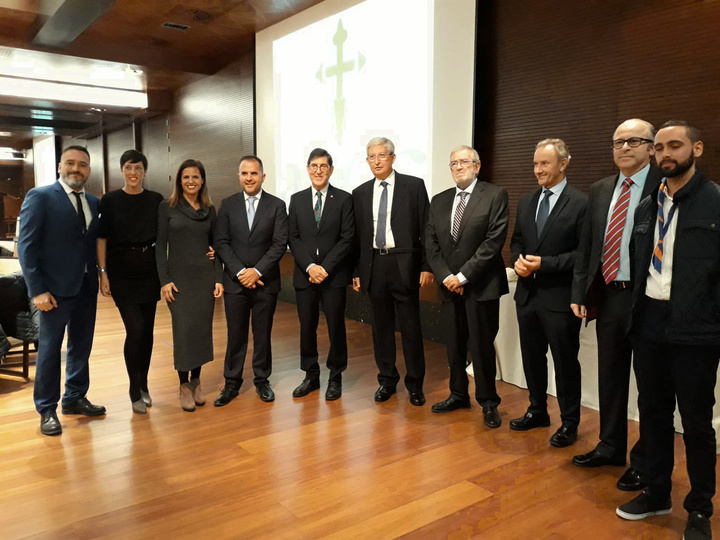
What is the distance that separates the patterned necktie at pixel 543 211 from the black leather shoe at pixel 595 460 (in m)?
1.20

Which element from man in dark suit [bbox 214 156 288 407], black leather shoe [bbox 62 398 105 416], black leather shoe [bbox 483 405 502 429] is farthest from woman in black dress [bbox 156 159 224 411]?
black leather shoe [bbox 483 405 502 429]

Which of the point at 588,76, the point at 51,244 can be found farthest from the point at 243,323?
the point at 588,76

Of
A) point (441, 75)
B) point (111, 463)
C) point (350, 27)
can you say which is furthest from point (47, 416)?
point (350, 27)

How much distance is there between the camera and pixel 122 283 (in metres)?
3.52

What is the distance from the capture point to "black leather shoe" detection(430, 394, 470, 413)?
3686 mm

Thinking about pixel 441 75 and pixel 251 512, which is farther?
pixel 441 75

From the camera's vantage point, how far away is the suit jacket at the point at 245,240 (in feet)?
12.3

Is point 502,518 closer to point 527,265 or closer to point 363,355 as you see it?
point 527,265

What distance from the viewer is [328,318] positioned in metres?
3.96

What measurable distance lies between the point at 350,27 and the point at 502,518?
4.97m

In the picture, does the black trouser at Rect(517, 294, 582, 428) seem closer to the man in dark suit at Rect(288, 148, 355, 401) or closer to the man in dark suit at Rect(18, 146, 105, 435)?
the man in dark suit at Rect(288, 148, 355, 401)

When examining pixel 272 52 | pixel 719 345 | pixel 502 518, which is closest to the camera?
pixel 719 345

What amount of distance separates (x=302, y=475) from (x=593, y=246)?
1829 millimetres

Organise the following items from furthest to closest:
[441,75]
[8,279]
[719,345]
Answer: [441,75]
[8,279]
[719,345]
